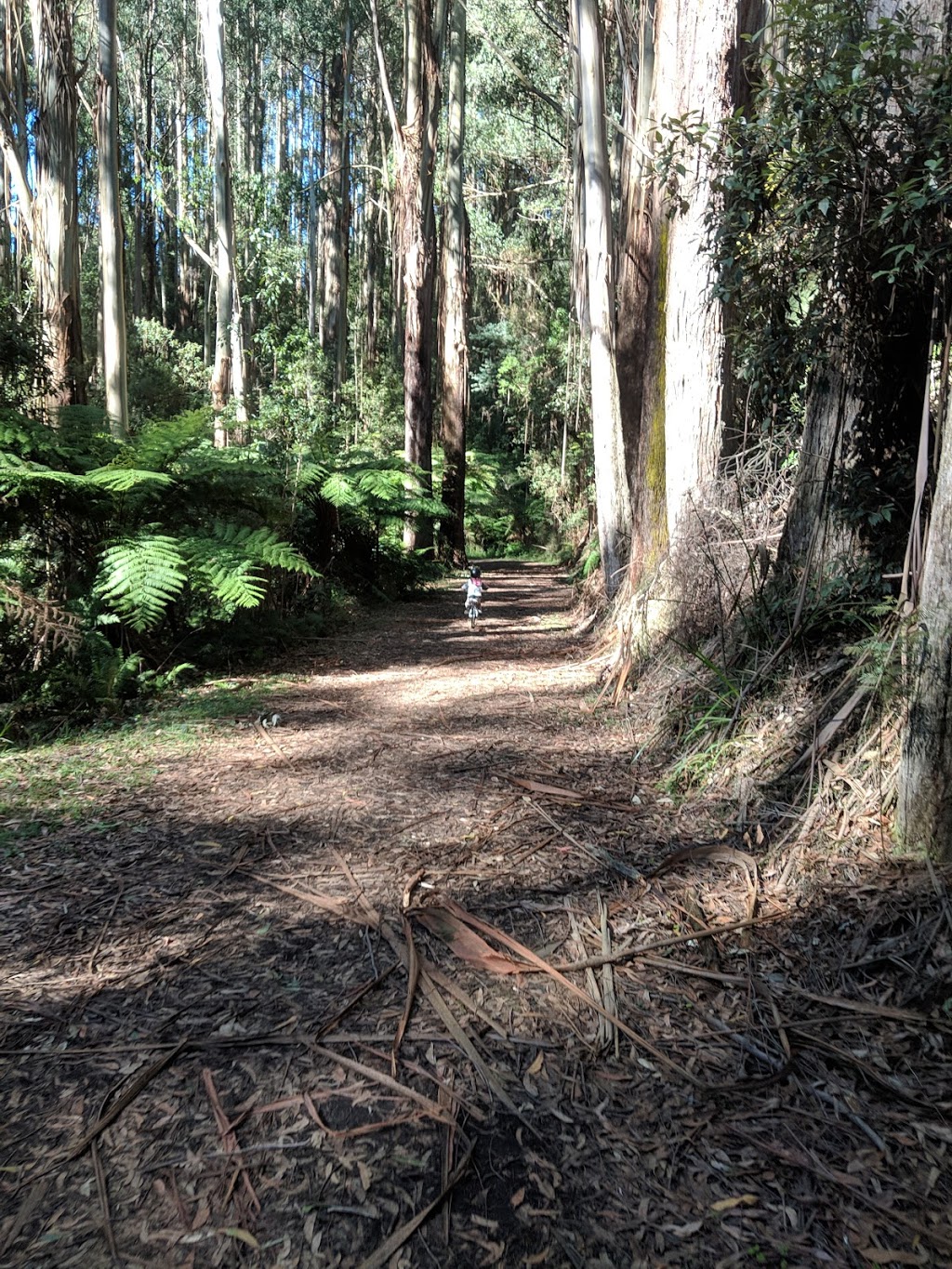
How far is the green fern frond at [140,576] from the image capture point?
5.86 m

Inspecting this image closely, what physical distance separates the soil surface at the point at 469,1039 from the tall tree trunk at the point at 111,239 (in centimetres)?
823

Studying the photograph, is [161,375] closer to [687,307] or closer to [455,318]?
[455,318]

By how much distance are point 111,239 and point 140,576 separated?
24.4 feet

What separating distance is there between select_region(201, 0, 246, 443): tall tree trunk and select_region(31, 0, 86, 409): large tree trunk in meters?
4.25

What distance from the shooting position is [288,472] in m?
10.4

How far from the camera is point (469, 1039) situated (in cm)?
250

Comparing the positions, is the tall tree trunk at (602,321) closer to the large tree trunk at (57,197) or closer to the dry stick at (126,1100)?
the large tree trunk at (57,197)

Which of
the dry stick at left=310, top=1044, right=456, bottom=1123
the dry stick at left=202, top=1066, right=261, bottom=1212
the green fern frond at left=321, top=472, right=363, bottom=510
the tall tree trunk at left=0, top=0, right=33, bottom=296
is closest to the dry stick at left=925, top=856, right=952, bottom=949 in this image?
the dry stick at left=310, top=1044, right=456, bottom=1123

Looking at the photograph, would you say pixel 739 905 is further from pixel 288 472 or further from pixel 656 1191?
pixel 288 472

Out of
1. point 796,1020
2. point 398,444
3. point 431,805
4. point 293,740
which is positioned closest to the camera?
point 796,1020

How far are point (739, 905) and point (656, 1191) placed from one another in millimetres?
1390

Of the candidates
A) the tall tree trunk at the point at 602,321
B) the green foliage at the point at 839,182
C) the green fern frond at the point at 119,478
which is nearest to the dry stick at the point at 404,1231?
the green foliage at the point at 839,182

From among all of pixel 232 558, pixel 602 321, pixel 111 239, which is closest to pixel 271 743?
pixel 232 558

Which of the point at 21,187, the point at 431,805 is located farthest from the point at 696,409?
the point at 21,187
